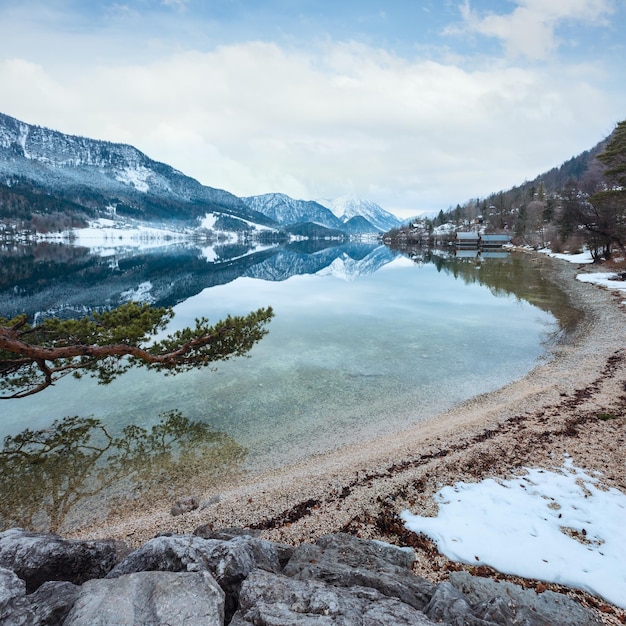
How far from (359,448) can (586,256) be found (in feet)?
263

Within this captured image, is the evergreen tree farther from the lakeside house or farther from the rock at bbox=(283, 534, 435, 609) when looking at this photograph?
the lakeside house

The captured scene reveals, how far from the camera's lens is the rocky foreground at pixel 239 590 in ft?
12.1

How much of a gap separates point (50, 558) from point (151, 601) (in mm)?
2258

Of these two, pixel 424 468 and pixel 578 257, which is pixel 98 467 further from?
pixel 578 257

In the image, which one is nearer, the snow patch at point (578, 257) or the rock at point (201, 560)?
the rock at point (201, 560)

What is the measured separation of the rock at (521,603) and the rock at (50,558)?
208 inches

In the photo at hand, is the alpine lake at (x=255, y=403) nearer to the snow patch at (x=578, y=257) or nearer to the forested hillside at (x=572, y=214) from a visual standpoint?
the forested hillside at (x=572, y=214)

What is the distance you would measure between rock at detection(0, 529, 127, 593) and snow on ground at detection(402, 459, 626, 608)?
5.58 metres

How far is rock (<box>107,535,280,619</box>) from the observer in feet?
14.4

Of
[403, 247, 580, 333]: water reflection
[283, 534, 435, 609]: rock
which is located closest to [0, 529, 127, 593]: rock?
[283, 534, 435, 609]: rock

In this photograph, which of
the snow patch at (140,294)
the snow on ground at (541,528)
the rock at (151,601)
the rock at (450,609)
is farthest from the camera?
the snow patch at (140,294)

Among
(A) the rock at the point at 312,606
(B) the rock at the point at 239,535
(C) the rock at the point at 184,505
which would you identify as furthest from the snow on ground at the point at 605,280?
(A) the rock at the point at 312,606

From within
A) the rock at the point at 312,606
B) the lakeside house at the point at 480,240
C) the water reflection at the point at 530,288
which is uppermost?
the lakeside house at the point at 480,240

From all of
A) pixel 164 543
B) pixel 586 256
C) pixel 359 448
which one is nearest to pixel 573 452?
pixel 359 448
